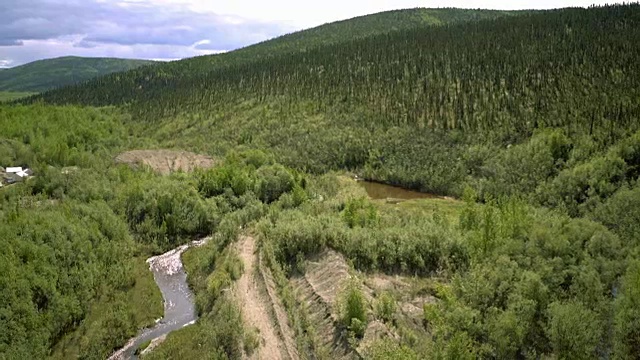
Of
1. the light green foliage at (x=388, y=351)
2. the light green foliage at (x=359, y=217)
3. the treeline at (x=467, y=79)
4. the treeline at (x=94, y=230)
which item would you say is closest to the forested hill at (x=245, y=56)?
the treeline at (x=467, y=79)

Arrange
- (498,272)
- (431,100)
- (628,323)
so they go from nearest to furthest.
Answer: (628,323) < (498,272) < (431,100)

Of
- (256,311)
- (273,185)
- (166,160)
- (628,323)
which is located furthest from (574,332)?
(166,160)

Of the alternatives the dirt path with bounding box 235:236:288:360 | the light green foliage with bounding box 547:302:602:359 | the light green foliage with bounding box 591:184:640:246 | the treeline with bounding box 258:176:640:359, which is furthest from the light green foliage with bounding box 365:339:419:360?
the light green foliage with bounding box 591:184:640:246

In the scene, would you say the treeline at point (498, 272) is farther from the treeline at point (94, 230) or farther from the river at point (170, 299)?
the treeline at point (94, 230)

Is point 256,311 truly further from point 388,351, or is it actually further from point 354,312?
point 388,351

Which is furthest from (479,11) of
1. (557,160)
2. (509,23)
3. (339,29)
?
(557,160)
